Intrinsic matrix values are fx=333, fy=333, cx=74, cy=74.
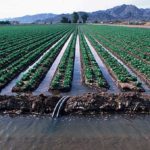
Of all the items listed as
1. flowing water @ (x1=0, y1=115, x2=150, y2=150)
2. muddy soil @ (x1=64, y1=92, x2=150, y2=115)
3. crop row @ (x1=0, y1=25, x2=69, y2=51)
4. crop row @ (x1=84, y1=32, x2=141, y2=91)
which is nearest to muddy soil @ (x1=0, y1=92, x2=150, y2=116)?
muddy soil @ (x1=64, y1=92, x2=150, y2=115)

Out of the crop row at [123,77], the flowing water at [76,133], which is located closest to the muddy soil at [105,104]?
the flowing water at [76,133]

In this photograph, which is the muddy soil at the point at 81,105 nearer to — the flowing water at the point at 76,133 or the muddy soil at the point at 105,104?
the muddy soil at the point at 105,104

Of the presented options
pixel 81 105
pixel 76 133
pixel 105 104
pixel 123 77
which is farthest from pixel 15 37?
pixel 76 133

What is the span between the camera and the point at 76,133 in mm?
10594

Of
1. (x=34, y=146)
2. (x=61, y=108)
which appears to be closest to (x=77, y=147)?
(x=34, y=146)

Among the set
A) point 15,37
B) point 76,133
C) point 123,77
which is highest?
point 76,133

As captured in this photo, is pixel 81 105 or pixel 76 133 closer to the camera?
pixel 76 133

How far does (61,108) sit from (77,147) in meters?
3.14

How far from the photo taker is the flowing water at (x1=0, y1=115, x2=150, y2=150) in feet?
31.8

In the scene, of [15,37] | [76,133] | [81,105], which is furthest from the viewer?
[15,37]

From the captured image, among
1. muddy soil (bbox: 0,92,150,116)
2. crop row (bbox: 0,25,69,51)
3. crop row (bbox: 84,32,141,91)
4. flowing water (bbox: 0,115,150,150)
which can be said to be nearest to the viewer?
flowing water (bbox: 0,115,150,150)

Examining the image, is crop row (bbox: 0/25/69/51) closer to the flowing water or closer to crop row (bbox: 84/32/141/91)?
crop row (bbox: 84/32/141/91)

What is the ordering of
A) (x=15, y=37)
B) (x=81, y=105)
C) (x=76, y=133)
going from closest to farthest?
(x=76, y=133) < (x=81, y=105) < (x=15, y=37)

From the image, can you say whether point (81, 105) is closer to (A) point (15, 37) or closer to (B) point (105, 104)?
(B) point (105, 104)
